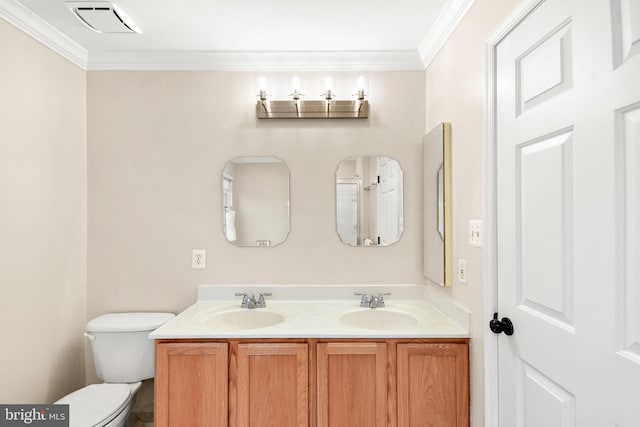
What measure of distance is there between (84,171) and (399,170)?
1.98 meters

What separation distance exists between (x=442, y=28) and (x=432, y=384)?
70.0 inches

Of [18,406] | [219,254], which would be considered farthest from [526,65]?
[18,406]

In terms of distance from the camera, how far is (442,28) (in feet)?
6.27

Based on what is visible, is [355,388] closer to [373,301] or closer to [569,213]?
[373,301]

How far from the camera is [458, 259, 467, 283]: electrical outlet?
5.65ft

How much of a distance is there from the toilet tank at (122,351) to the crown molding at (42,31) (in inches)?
61.7

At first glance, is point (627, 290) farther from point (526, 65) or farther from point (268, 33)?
point (268, 33)

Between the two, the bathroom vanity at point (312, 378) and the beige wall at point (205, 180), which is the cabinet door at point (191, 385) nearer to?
the bathroom vanity at point (312, 378)

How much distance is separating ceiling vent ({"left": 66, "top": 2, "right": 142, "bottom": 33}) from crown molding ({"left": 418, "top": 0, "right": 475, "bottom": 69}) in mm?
1606

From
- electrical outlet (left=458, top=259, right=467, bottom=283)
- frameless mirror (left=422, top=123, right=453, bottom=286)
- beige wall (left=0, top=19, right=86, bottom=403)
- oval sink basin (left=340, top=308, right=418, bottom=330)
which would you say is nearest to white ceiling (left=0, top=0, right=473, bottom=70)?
beige wall (left=0, top=19, right=86, bottom=403)

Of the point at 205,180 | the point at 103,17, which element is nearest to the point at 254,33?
the point at 103,17

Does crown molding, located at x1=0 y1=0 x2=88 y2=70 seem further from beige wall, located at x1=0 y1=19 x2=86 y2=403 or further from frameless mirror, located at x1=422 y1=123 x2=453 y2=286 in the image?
frameless mirror, located at x1=422 y1=123 x2=453 y2=286

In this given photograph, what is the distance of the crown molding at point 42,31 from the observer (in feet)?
5.71

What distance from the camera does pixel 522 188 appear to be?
1267mm
